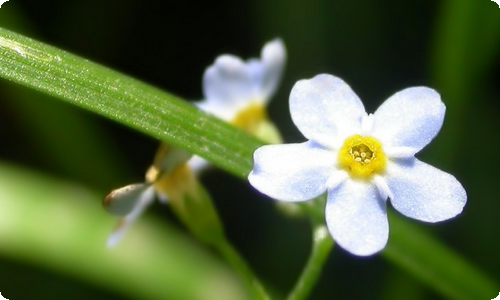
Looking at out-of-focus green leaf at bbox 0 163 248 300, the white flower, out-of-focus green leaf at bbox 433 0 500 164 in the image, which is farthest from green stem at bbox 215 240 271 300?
out-of-focus green leaf at bbox 433 0 500 164

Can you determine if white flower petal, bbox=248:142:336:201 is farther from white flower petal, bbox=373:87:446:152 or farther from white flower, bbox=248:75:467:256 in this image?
white flower petal, bbox=373:87:446:152

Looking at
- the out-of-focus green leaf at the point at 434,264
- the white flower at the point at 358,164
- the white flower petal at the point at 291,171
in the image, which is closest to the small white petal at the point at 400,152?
the white flower at the point at 358,164

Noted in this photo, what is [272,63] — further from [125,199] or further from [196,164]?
[125,199]

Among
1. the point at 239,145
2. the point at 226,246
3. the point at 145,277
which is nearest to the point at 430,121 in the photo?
the point at 239,145

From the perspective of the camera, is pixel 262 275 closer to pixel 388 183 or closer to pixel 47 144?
pixel 47 144

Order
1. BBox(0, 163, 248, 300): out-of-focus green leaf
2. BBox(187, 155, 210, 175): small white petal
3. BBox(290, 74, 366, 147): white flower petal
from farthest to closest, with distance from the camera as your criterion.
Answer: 1. BBox(0, 163, 248, 300): out-of-focus green leaf
2. BBox(187, 155, 210, 175): small white petal
3. BBox(290, 74, 366, 147): white flower petal
